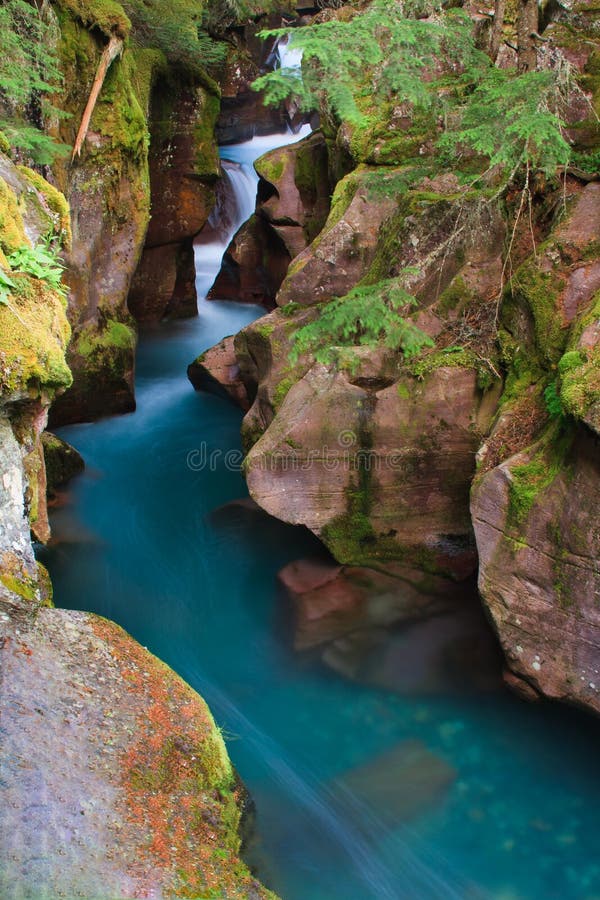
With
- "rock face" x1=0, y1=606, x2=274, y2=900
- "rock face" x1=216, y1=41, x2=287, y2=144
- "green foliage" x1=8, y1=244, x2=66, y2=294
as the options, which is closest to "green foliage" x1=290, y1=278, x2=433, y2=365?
"green foliage" x1=8, y1=244, x2=66, y2=294

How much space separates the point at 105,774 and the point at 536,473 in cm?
461

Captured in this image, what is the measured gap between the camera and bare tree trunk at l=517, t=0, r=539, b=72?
880 cm

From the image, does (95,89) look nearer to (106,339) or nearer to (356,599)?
(106,339)

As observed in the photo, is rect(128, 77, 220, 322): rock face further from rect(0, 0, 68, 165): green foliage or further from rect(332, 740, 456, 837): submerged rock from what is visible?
rect(332, 740, 456, 837): submerged rock

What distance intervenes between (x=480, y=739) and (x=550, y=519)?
2.48 m

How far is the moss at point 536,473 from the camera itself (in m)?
6.68

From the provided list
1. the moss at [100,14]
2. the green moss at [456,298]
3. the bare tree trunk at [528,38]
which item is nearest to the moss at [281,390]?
the green moss at [456,298]

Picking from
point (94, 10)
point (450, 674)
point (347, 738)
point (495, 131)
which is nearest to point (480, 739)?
point (450, 674)

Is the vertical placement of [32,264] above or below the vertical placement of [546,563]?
above

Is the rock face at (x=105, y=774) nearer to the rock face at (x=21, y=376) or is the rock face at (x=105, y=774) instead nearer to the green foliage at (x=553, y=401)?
the rock face at (x=21, y=376)

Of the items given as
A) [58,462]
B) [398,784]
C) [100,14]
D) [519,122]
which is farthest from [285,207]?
[398,784]

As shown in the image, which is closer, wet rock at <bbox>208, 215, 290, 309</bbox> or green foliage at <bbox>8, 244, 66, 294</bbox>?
green foliage at <bbox>8, 244, 66, 294</bbox>

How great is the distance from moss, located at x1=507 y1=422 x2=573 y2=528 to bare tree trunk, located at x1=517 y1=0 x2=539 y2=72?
504 centimetres

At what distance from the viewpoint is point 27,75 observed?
30.4 feet
